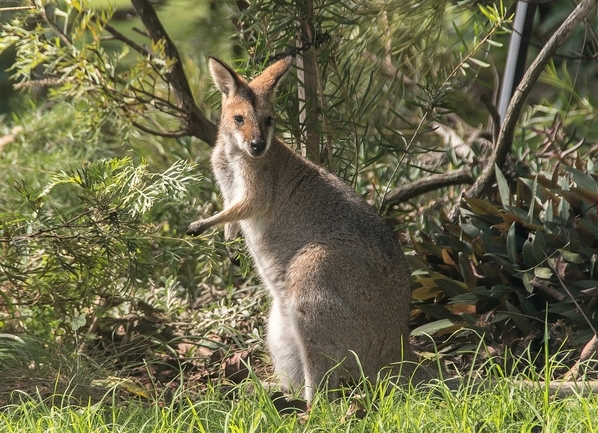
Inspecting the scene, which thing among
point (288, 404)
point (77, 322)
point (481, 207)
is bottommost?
point (288, 404)

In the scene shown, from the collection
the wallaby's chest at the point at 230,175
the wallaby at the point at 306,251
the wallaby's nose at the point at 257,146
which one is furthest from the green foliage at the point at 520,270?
the wallaby's nose at the point at 257,146

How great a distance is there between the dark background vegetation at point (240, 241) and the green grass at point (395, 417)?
0.60m

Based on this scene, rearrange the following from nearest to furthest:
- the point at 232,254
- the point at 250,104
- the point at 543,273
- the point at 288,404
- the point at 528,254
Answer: the point at 288,404
the point at 250,104
the point at 543,273
the point at 528,254
the point at 232,254

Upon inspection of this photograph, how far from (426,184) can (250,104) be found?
1.78m

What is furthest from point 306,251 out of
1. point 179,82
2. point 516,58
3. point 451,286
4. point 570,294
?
point 516,58

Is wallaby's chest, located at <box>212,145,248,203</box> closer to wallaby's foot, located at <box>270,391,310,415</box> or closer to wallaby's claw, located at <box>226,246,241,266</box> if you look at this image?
wallaby's claw, located at <box>226,246,241,266</box>

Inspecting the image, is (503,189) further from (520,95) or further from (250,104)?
(250,104)

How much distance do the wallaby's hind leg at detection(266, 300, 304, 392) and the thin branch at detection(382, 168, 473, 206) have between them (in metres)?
1.53

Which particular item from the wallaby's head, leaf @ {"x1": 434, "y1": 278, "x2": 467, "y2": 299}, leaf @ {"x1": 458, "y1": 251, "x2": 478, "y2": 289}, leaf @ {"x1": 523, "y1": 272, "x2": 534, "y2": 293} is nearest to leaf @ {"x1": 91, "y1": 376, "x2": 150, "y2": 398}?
the wallaby's head

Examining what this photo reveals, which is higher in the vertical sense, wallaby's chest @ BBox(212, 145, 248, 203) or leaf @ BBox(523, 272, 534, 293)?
wallaby's chest @ BBox(212, 145, 248, 203)

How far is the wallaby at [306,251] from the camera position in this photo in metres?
4.38

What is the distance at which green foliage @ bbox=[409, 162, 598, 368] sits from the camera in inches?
191

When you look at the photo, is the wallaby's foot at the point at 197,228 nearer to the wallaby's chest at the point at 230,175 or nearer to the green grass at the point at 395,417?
the wallaby's chest at the point at 230,175

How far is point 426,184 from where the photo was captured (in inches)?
238
